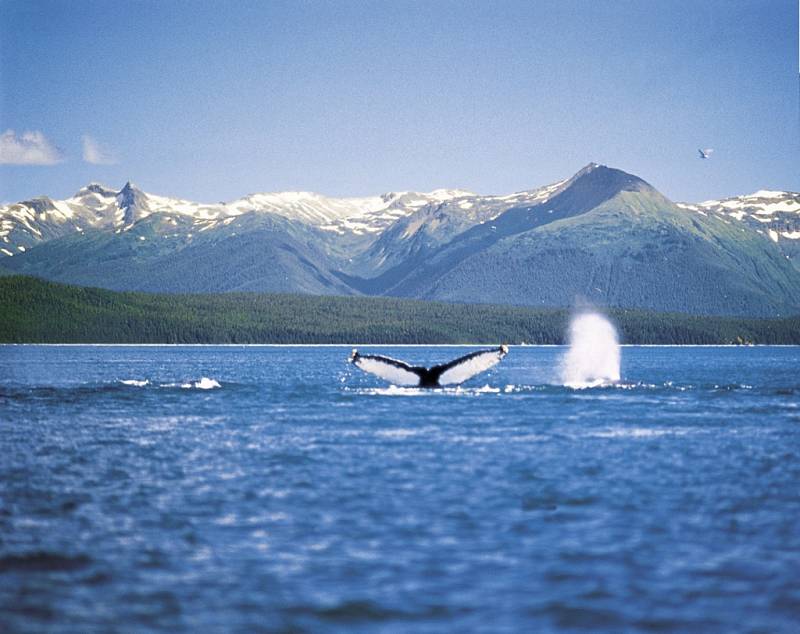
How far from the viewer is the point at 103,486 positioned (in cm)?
2681

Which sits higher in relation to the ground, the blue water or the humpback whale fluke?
the humpback whale fluke

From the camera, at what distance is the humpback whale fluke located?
54.2 m

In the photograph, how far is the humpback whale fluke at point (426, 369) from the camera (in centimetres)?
5416

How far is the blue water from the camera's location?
51.4 feet

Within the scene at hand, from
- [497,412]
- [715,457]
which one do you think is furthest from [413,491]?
[497,412]

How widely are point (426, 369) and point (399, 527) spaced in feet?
138

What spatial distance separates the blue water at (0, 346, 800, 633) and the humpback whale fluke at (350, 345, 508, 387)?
33.9ft

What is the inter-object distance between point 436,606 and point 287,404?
42443mm

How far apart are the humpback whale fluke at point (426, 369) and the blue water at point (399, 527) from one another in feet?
33.9

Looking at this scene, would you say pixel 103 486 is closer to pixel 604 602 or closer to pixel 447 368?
pixel 604 602

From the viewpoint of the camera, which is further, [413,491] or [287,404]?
[287,404]

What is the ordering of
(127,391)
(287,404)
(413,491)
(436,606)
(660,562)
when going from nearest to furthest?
(436,606) < (660,562) < (413,491) < (287,404) < (127,391)

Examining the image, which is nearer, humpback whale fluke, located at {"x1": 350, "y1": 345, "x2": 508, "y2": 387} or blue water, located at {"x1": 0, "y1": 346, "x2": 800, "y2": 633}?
blue water, located at {"x1": 0, "y1": 346, "x2": 800, "y2": 633}

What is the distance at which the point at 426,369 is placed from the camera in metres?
63.0
